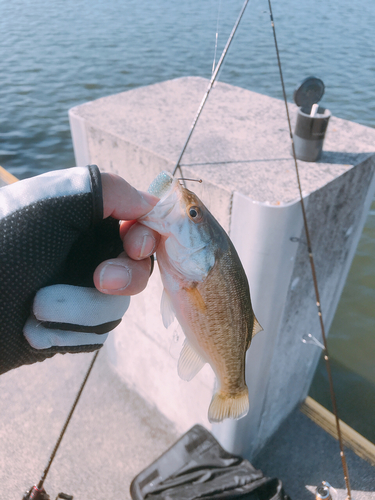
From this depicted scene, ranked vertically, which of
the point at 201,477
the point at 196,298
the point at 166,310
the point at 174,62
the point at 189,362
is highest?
the point at 196,298

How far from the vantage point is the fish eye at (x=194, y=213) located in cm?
180

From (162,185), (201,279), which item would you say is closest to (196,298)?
(201,279)

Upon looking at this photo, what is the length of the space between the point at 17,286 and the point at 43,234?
269 millimetres

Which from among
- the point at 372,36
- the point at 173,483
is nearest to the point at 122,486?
the point at 173,483

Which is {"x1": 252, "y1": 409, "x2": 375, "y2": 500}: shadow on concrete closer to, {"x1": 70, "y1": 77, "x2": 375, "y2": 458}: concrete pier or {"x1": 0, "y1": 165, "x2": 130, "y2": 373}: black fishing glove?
{"x1": 70, "y1": 77, "x2": 375, "y2": 458}: concrete pier

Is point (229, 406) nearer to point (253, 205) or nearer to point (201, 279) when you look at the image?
point (201, 279)

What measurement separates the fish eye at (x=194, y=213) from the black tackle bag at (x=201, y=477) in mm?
2710

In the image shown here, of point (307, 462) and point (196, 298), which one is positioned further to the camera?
point (307, 462)

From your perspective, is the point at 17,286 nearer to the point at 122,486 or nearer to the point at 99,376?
the point at 122,486

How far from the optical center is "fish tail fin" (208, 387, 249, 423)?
2014 millimetres

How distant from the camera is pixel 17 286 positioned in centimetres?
170

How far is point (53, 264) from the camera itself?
178 cm

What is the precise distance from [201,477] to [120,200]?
2.98m

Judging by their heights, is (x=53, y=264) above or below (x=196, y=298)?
above
